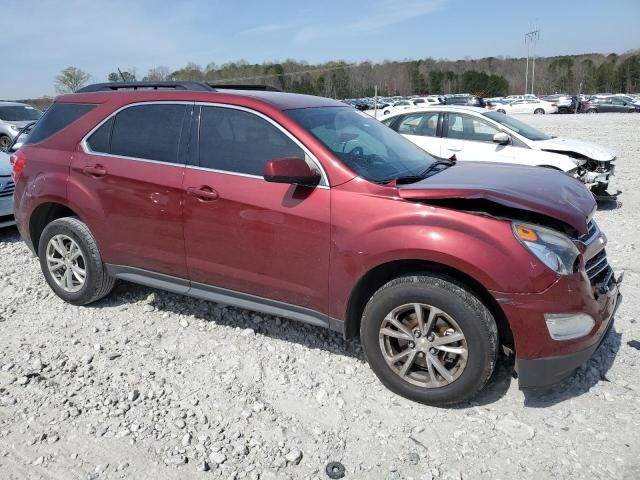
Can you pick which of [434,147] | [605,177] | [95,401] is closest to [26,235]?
[95,401]

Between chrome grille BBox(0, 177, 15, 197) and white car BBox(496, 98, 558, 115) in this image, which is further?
white car BBox(496, 98, 558, 115)

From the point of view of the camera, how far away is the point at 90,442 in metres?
2.88

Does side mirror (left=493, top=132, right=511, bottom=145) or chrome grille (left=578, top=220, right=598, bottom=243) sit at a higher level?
side mirror (left=493, top=132, right=511, bottom=145)

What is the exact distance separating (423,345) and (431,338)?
65mm

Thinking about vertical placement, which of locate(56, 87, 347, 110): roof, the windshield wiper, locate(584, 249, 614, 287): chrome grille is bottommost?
locate(584, 249, 614, 287): chrome grille

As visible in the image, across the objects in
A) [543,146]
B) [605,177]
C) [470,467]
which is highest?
[543,146]

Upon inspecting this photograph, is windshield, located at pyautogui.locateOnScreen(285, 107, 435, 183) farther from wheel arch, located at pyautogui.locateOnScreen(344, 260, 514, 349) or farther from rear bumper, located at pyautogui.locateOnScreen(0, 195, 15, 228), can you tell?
rear bumper, located at pyautogui.locateOnScreen(0, 195, 15, 228)

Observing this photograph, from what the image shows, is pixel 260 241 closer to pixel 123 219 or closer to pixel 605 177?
pixel 123 219

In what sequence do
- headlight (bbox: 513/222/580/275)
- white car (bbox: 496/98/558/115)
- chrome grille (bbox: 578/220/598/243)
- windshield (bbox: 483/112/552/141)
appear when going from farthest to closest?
white car (bbox: 496/98/558/115) < windshield (bbox: 483/112/552/141) < chrome grille (bbox: 578/220/598/243) < headlight (bbox: 513/222/580/275)

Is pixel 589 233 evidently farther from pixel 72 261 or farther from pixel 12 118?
pixel 12 118

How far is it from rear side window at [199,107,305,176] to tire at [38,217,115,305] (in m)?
1.37

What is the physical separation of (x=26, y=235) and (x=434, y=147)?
6.03m

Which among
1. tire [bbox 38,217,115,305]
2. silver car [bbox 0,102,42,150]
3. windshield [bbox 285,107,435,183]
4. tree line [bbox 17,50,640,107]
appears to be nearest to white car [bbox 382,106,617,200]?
windshield [bbox 285,107,435,183]

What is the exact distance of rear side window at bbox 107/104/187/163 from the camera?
12.8ft
